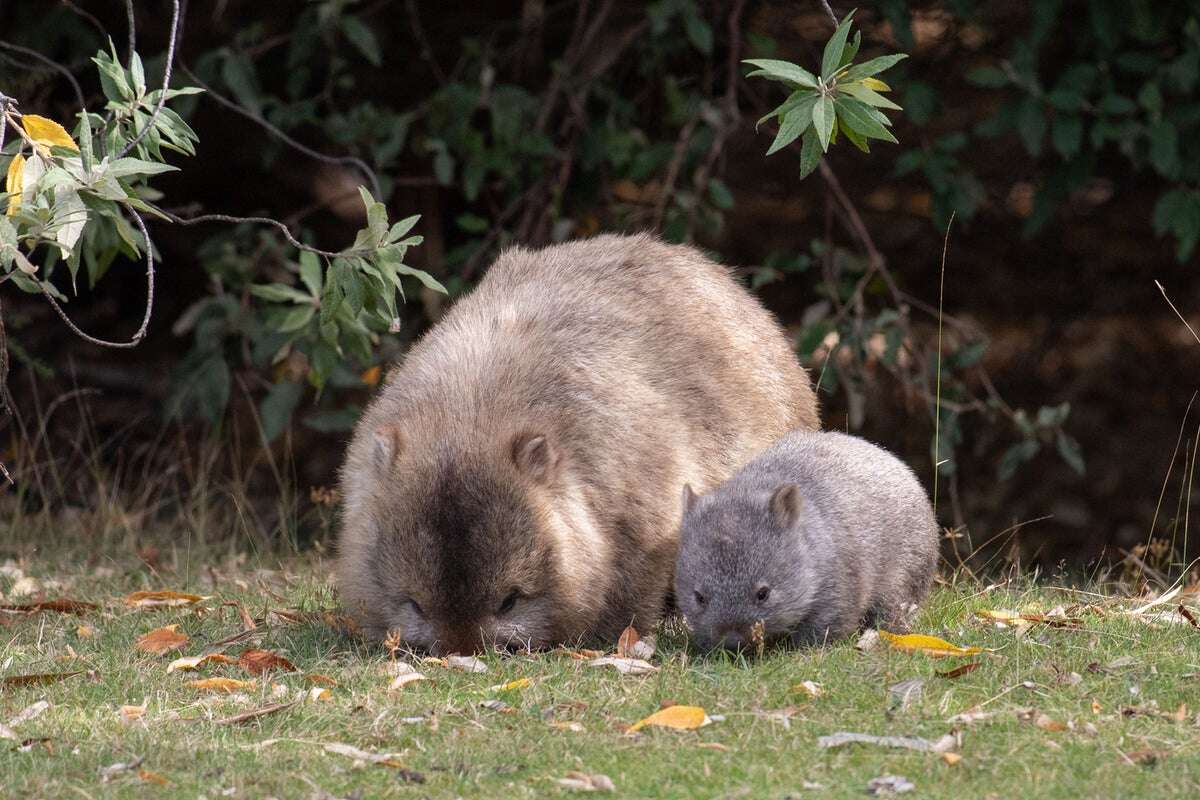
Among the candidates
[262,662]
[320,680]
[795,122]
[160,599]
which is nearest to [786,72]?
[795,122]

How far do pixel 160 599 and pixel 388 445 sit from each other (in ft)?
5.98

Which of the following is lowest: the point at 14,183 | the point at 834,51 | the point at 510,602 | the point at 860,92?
the point at 510,602

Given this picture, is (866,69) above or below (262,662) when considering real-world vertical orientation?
above

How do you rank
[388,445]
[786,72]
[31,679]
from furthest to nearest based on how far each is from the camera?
[388,445] < [31,679] < [786,72]

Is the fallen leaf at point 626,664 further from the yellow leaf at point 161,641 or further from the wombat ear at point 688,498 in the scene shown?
the yellow leaf at point 161,641

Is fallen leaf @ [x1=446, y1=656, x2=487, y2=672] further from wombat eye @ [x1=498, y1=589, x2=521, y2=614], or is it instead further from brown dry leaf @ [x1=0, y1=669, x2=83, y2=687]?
brown dry leaf @ [x1=0, y1=669, x2=83, y2=687]

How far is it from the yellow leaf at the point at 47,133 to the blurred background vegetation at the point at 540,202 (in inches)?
26.8

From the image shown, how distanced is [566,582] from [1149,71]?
15.5ft

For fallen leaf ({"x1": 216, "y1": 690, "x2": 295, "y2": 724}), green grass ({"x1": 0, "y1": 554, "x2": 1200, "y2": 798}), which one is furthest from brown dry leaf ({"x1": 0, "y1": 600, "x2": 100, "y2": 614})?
fallen leaf ({"x1": 216, "y1": 690, "x2": 295, "y2": 724})

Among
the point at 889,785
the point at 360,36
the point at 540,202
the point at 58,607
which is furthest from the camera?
the point at 540,202

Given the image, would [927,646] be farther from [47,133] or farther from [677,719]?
[47,133]

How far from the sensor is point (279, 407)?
8.97 m

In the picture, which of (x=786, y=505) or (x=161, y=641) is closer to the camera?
(x=786, y=505)

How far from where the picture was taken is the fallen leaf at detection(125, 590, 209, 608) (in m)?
6.87
